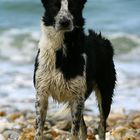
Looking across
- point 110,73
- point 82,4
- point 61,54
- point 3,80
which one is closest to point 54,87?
point 61,54

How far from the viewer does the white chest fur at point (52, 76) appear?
7.06 meters

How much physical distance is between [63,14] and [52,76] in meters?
0.71

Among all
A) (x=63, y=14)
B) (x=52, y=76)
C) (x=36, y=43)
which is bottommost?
(x=52, y=76)

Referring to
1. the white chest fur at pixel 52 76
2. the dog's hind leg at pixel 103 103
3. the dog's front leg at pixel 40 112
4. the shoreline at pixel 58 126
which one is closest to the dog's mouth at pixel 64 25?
the white chest fur at pixel 52 76

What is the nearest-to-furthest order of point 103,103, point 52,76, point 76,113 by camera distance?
point 52,76 < point 76,113 < point 103,103

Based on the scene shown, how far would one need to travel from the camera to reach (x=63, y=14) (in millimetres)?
6766

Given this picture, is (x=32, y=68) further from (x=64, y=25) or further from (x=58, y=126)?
(x=64, y=25)

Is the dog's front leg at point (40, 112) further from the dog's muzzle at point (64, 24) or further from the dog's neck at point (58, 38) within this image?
the dog's muzzle at point (64, 24)

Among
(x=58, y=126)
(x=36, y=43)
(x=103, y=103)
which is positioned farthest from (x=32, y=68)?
(x=103, y=103)

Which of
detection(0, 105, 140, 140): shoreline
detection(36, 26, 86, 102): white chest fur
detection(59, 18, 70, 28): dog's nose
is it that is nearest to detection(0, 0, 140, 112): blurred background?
detection(0, 105, 140, 140): shoreline

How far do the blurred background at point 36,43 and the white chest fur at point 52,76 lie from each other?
458cm

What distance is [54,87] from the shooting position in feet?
23.3

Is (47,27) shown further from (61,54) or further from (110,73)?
(110,73)

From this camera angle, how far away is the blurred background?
41.3 feet
